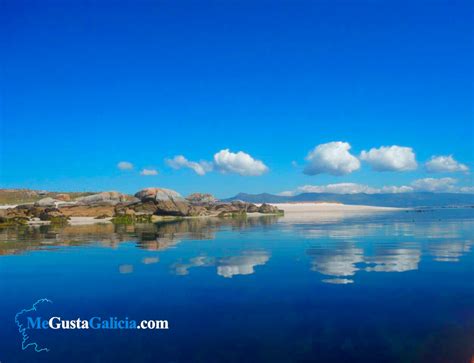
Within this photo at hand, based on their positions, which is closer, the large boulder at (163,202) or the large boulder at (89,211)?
the large boulder at (89,211)

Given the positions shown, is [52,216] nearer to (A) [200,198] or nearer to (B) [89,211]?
(B) [89,211]

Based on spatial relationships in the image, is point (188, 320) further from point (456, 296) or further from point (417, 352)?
point (456, 296)

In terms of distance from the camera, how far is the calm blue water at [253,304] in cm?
1021

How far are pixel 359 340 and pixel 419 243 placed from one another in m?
23.4

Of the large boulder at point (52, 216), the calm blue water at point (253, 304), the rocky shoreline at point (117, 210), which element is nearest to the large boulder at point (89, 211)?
the rocky shoreline at point (117, 210)

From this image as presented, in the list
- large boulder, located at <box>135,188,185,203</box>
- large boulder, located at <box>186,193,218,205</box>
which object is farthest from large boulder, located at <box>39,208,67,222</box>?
large boulder, located at <box>186,193,218,205</box>

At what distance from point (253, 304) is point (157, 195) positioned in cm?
7473

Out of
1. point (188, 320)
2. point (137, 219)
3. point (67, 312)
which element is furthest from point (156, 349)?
point (137, 219)

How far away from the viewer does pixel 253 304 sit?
14023mm

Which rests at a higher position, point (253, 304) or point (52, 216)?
point (52, 216)

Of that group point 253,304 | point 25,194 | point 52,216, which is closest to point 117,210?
point 52,216

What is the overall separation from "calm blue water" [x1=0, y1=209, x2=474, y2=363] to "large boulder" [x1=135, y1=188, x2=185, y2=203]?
5988 centimetres

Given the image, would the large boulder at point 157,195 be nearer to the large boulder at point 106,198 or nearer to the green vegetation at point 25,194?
the large boulder at point 106,198

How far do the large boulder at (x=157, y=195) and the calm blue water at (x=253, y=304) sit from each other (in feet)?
196
